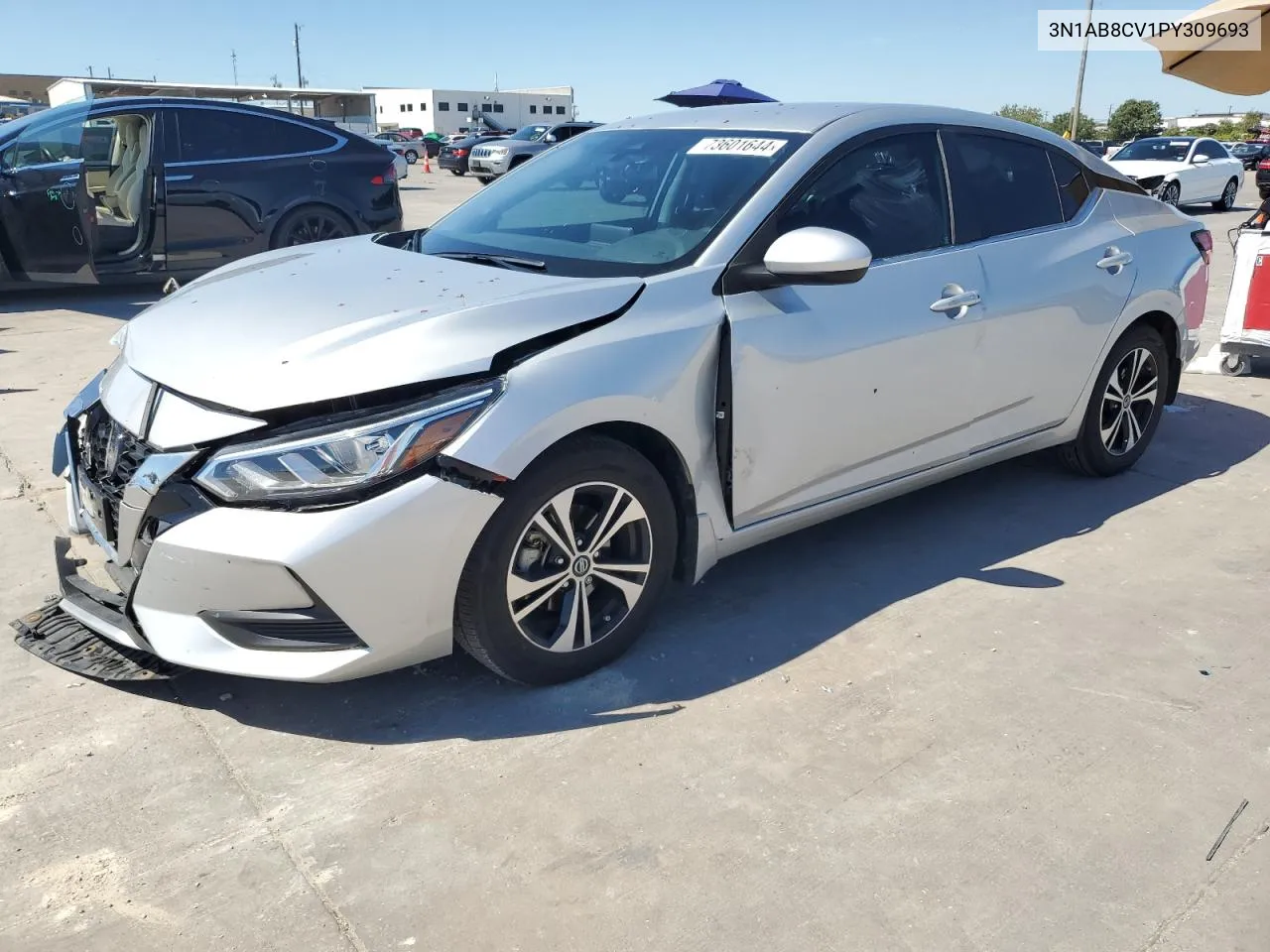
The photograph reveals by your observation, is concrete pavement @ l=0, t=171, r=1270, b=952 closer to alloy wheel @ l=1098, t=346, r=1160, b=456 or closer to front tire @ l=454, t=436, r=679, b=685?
front tire @ l=454, t=436, r=679, b=685

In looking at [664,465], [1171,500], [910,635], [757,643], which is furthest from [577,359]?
[1171,500]

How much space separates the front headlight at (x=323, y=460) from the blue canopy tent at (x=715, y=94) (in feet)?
37.3

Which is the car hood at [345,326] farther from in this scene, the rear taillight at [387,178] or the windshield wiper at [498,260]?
the rear taillight at [387,178]

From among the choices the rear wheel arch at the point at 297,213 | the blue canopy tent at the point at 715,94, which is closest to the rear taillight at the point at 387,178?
the rear wheel arch at the point at 297,213

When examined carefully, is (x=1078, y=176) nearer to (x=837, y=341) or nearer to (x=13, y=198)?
(x=837, y=341)

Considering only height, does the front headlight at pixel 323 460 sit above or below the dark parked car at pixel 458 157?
below

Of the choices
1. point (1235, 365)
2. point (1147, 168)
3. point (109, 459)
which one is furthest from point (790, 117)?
point (1147, 168)

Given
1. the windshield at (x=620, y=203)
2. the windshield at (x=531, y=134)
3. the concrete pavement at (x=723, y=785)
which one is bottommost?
the concrete pavement at (x=723, y=785)

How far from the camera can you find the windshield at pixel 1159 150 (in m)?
19.3

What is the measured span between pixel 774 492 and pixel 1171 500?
2428 mm

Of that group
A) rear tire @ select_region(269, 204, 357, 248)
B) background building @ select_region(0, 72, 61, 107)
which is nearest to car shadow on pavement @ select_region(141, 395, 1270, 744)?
rear tire @ select_region(269, 204, 357, 248)

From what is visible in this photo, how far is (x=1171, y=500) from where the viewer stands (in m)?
4.80

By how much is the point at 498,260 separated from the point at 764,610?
1475 mm

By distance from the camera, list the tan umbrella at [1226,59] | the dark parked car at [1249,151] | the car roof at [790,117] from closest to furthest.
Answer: the car roof at [790,117] → the tan umbrella at [1226,59] → the dark parked car at [1249,151]
